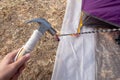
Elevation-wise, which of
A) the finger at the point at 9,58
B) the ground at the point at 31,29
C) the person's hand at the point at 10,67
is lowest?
the person's hand at the point at 10,67

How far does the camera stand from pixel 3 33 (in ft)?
4.47

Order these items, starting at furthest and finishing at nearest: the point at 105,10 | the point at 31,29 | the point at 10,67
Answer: the point at 31,29 < the point at 105,10 < the point at 10,67

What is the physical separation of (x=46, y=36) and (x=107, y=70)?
404mm

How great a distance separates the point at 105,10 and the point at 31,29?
1.47ft

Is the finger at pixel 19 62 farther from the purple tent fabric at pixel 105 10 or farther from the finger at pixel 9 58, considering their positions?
the purple tent fabric at pixel 105 10

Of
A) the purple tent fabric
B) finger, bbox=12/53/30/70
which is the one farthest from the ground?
finger, bbox=12/53/30/70

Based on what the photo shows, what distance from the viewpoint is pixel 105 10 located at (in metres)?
1.27

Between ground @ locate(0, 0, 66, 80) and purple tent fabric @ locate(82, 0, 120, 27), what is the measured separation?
22cm

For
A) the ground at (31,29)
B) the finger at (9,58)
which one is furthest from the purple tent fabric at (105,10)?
the finger at (9,58)

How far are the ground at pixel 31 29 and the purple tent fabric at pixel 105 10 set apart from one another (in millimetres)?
215

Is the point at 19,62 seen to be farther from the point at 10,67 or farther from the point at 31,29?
the point at 31,29

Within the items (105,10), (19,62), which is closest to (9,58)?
(19,62)

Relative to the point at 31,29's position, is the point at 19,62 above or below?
below

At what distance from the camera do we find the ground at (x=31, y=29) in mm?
1181
